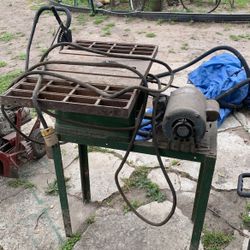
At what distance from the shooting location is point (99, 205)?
2.54 meters

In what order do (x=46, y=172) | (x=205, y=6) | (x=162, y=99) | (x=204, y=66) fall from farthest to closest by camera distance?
(x=205, y=6) → (x=204, y=66) → (x=46, y=172) → (x=162, y=99)

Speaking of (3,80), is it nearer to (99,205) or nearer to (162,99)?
(99,205)

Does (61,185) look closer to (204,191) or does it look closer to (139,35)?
(204,191)

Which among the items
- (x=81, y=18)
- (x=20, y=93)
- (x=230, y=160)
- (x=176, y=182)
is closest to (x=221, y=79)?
(x=230, y=160)

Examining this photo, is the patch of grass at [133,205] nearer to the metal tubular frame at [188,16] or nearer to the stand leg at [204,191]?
the stand leg at [204,191]

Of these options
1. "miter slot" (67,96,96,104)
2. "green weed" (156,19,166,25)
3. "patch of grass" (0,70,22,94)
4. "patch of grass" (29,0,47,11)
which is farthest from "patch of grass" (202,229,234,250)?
"patch of grass" (29,0,47,11)

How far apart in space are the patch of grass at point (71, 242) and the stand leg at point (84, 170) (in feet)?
1.06

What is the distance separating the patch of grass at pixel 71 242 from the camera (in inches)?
87.0

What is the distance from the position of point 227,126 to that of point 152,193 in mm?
1206

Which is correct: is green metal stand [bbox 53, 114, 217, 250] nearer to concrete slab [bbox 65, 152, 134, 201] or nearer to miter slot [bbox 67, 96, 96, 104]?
miter slot [bbox 67, 96, 96, 104]

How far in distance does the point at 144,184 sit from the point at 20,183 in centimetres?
97

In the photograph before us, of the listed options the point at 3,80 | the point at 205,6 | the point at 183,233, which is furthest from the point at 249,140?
the point at 205,6

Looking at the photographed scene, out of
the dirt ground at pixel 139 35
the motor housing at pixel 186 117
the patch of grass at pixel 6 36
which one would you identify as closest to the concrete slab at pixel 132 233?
the motor housing at pixel 186 117

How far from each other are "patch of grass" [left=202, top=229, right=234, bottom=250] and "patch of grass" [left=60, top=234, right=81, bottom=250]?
0.81m
